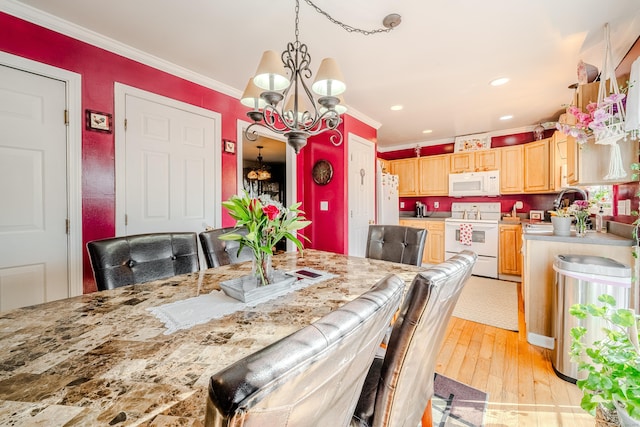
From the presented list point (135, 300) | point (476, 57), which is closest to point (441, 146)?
point (476, 57)

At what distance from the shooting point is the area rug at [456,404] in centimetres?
139

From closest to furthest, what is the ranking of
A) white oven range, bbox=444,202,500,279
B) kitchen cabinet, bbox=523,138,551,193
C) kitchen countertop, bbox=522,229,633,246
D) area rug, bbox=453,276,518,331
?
kitchen countertop, bbox=522,229,633,246
area rug, bbox=453,276,518,331
kitchen cabinet, bbox=523,138,551,193
white oven range, bbox=444,202,500,279

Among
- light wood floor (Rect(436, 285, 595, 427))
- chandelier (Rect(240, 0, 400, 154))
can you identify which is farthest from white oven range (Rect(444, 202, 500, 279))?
chandelier (Rect(240, 0, 400, 154))

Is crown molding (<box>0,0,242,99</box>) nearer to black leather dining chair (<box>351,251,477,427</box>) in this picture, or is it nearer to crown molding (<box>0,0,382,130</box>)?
crown molding (<box>0,0,382,130</box>)

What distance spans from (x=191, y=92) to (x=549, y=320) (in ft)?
12.4

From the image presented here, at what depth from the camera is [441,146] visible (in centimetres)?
519

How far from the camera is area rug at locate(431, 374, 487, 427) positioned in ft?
4.55

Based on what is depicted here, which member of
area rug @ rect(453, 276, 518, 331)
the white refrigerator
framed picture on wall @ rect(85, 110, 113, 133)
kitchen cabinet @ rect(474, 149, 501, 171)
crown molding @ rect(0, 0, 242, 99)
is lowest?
area rug @ rect(453, 276, 518, 331)

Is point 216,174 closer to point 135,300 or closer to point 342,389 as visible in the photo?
point 135,300

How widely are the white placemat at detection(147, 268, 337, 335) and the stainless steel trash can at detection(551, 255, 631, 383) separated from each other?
1893mm

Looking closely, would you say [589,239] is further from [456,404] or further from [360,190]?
[360,190]

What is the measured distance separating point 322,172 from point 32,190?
2747 mm

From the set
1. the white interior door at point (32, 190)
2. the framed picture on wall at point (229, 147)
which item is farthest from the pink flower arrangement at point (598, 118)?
the white interior door at point (32, 190)

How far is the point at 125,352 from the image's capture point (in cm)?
70
